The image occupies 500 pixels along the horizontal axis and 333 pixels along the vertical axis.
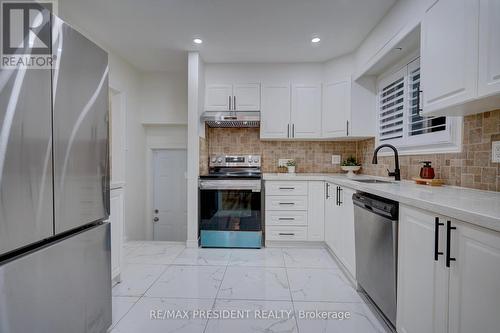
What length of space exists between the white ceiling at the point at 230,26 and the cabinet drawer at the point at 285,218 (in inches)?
80.4

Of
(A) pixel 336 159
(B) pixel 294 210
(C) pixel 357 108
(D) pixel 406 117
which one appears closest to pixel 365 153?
(A) pixel 336 159

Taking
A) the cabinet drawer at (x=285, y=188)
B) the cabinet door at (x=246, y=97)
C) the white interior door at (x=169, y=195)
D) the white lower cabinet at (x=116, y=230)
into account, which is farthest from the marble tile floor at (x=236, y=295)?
the cabinet door at (x=246, y=97)

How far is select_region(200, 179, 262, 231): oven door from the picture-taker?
3047mm

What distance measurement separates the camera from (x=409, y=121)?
2.39 meters

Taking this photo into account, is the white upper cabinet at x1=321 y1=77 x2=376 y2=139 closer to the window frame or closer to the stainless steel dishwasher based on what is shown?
the window frame

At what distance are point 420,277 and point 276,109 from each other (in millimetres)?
2608

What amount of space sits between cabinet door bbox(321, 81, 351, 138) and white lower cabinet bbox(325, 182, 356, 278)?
2.62 ft

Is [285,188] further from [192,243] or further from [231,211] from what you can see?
[192,243]

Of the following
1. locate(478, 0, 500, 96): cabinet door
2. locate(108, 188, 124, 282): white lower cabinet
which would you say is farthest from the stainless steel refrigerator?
locate(478, 0, 500, 96): cabinet door

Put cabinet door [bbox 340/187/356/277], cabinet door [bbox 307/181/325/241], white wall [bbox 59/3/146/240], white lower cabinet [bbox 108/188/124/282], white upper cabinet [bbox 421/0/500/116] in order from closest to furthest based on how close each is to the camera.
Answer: white upper cabinet [bbox 421/0/500/116] → white lower cabinet [bbox 108/188/124/282] → cabinet door [bbox 340/187/356/277] → cabinet door [bbox 307/181/325/241] → white wall [bbox 59/3/146/240]

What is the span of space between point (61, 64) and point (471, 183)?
245 cm

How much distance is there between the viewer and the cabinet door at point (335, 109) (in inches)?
123

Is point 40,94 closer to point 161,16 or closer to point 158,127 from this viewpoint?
point 161,16

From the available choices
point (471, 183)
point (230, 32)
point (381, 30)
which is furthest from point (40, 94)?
point (381, 30)
